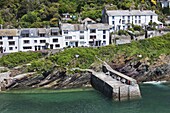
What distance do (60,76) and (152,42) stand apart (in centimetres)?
1744

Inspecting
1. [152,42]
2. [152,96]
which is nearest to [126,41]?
[152,42]

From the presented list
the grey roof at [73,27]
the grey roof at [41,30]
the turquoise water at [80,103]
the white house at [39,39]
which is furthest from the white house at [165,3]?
the turquoise water at [80,103]

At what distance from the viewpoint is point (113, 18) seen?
196 ft

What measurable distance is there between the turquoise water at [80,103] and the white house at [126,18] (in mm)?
19044

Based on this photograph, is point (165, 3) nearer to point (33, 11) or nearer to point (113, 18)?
point (113, 18)

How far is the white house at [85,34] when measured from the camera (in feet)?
181

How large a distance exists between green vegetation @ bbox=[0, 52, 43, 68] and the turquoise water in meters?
7.26

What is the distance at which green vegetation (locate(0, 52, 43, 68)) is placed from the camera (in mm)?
49094

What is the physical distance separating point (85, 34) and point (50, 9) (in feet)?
45.5

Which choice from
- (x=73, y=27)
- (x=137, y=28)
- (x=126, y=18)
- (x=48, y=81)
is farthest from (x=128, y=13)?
(x=48, y=81)

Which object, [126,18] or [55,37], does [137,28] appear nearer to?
[126,18]

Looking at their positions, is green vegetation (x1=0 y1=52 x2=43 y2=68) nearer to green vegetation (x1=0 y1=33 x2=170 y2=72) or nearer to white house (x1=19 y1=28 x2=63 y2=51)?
green vegetation (x1=0 y1=33 x2=170 y2=72)

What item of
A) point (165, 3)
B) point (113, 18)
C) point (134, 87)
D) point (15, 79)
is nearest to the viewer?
point (134, 87)

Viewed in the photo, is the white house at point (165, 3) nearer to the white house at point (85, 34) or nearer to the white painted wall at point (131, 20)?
the white painted wall at point (131, 20)
